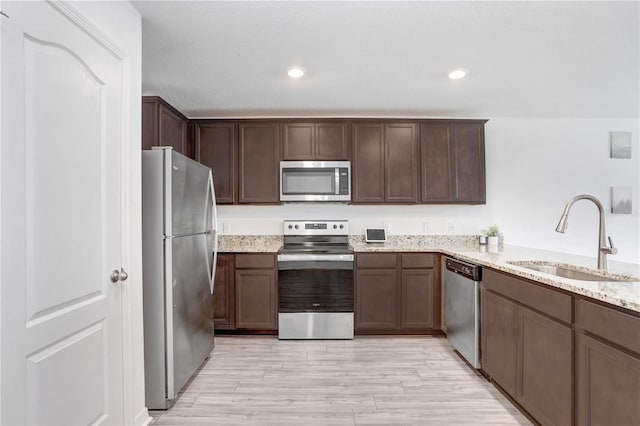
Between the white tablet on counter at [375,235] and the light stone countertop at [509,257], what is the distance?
0.20 ft

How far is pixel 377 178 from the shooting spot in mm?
3746

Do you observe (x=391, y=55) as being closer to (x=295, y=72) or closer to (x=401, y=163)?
(x=295, y=72)

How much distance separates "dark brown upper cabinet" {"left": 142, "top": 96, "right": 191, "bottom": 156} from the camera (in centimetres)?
292

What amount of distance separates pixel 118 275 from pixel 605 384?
2.34 metres

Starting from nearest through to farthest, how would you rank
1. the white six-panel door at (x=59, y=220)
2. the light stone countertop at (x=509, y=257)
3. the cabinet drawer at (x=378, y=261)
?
the white six-panel door at (x=59, y=220), the light stone countertop at (x=509, y=257), the cabinet drawer at (x=378, y=261)

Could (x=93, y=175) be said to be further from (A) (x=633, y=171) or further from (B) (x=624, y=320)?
(A) (x=633, y=171)

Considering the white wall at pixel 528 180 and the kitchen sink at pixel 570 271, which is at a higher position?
the white wall at pixel 528 180

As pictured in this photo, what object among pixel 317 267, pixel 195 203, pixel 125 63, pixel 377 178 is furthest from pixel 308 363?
pixel 125 63

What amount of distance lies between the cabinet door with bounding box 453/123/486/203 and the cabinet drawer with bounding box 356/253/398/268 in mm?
1102

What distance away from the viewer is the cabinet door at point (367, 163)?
3.74 m

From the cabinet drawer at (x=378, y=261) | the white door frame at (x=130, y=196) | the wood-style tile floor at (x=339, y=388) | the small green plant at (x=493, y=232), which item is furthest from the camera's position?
the small green plant at (x=493, y=232)

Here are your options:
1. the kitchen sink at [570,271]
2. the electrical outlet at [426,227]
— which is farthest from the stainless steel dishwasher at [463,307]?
the electrical outlet at [426,227]

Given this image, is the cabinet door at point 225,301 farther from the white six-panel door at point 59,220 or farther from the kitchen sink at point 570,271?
the kitchen sink at point 570,271

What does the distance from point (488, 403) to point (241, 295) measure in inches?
94.2
